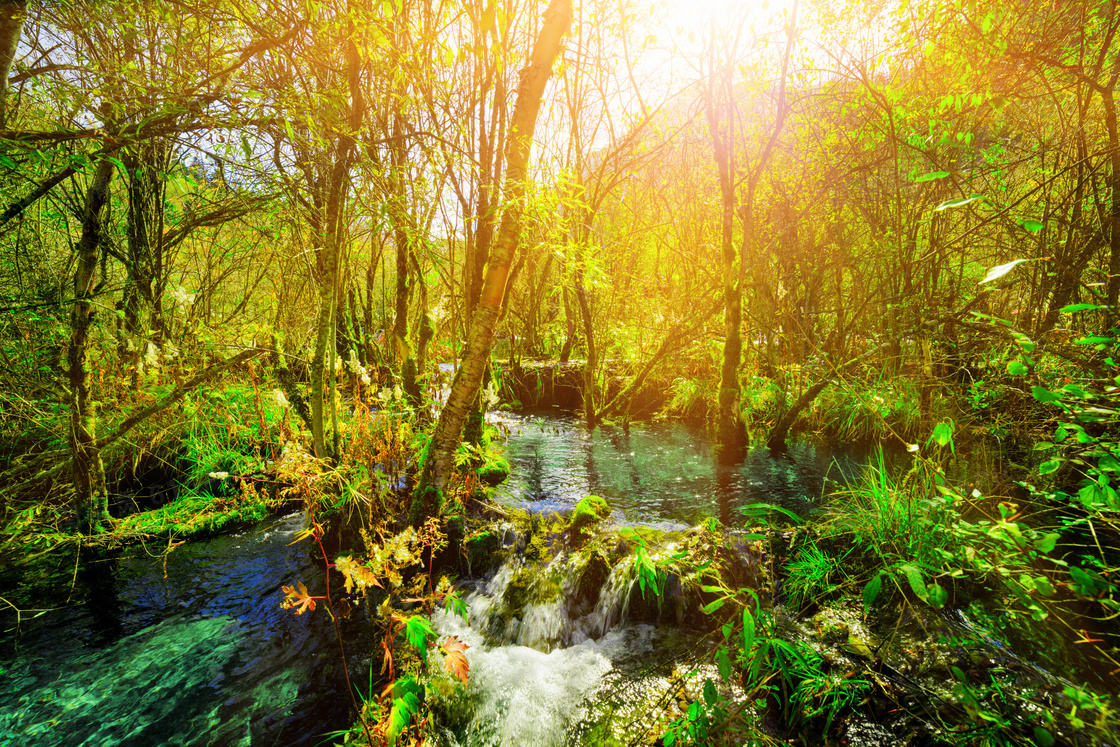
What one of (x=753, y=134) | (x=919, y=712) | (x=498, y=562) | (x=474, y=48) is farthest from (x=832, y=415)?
(x=474, y=48)

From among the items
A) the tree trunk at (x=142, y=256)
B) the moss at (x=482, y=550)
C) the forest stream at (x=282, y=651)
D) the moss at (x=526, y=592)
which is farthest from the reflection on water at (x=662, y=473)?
the tree trunk at (x=142, y=256)

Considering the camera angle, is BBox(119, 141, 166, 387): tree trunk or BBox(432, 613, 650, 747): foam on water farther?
BBox(119, 141, 166, 387): tree trunk

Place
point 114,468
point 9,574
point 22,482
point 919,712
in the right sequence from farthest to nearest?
point 114,468 → point 22,482 → point 9,574 → point 919,712

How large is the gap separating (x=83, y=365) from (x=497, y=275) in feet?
11.5

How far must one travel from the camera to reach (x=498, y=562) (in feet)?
13.2

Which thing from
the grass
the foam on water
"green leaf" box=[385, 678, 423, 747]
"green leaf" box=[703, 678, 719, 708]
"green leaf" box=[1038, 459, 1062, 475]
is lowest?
the foam on water

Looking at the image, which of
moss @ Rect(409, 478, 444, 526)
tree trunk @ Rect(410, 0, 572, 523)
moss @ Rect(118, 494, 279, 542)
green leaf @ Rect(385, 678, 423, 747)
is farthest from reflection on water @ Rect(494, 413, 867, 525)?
green leaf @ Rect(385, 678, 423, 747)

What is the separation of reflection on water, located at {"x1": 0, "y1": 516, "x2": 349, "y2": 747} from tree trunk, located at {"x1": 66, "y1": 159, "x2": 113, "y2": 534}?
0.61m

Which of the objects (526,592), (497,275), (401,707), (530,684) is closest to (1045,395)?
(401,707)

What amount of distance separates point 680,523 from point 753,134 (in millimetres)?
6214

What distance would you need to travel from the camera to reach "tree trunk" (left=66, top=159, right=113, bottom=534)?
338 cm

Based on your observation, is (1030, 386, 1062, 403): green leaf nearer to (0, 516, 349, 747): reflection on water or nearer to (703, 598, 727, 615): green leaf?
(703, 598, 727, 615): green leaf

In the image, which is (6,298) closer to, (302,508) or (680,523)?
(302,508)

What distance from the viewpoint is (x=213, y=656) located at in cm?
313
